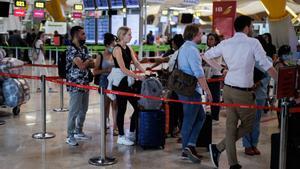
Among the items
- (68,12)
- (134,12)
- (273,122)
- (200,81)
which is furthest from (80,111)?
(68,12)

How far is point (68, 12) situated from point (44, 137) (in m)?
37.2

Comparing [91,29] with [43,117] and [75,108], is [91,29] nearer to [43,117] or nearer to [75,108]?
[43,117]

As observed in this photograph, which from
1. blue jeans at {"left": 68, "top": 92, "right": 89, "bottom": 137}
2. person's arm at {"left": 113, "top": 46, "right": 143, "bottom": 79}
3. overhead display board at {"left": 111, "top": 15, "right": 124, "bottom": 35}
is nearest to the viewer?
person's arm at {"left": 113, "top": 46, "right": 143, "bottom": 79}

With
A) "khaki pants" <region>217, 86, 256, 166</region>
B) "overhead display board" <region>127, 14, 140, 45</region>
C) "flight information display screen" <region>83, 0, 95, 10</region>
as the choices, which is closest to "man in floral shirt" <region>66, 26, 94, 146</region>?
"khaki pants" <region>217, 86, 256, 166</region>

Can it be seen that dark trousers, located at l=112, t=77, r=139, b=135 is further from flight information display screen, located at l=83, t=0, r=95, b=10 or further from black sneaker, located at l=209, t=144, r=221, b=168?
flight information display screen, located at l=83, t=0, r=95, b=10

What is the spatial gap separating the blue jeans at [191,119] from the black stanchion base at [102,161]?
2.98ft

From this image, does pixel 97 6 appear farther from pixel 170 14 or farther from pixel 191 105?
pixel 170 14

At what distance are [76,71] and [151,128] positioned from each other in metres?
1.29

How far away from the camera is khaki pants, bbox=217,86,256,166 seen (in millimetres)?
4496

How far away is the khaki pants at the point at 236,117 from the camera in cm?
450

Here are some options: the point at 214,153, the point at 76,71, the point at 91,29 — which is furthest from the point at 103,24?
the point at 214,153

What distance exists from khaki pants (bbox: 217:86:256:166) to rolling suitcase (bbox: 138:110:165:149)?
4.37ft

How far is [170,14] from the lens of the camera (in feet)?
125

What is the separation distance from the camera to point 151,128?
582cm
